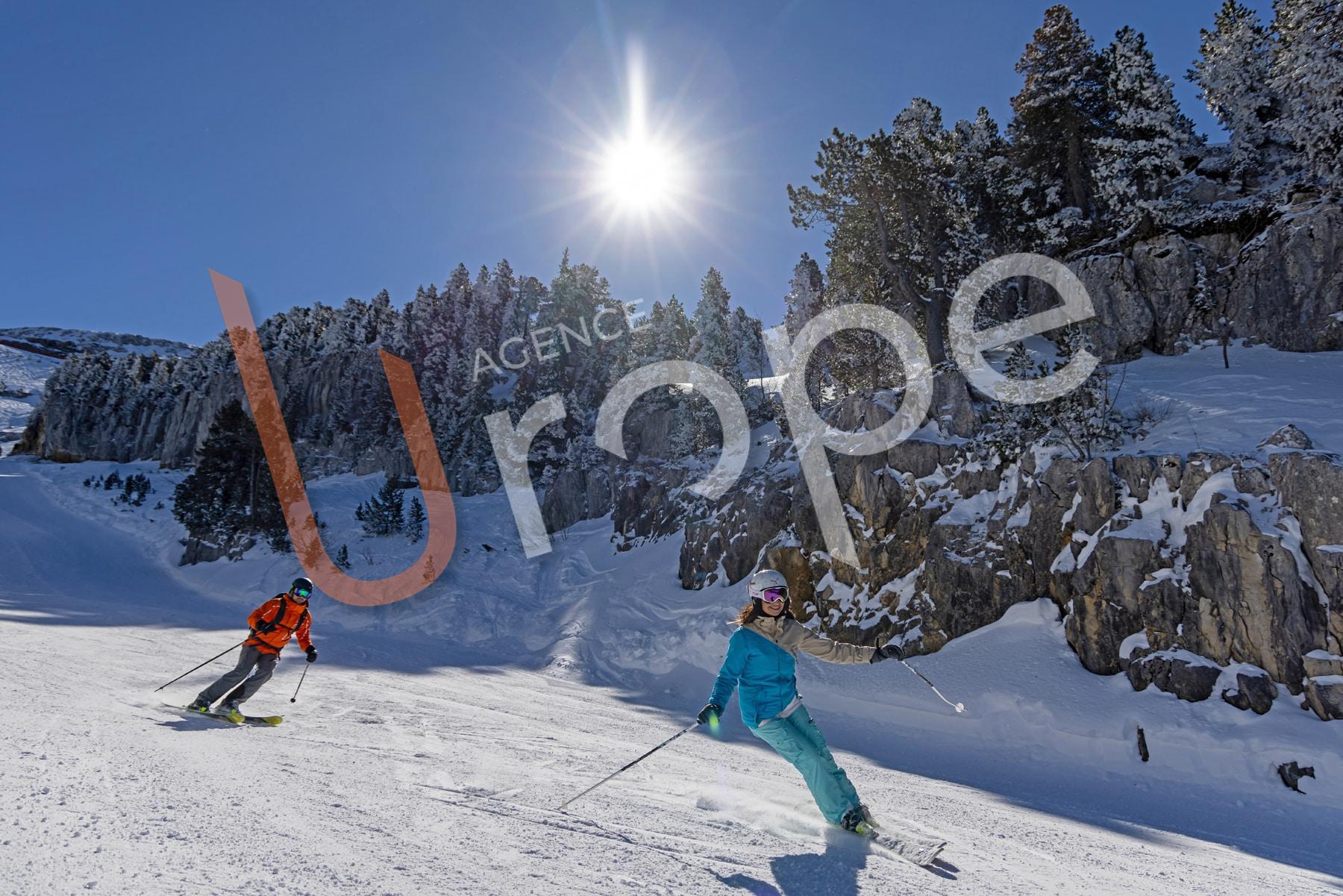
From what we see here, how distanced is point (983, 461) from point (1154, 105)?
20.3 metres

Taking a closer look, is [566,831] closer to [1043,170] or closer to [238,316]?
[1043,170]

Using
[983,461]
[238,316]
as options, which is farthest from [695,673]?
[238,316]

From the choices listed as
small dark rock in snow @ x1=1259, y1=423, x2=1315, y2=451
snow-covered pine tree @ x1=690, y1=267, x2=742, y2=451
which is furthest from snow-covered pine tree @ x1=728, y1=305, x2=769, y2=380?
small dark rock in snow @ x1=1259, y1=423, x2=1315, y2=451

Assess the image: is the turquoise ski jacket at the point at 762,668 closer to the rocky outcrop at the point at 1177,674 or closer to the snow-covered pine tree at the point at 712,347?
the rocky outcrop at the point at 1177,674

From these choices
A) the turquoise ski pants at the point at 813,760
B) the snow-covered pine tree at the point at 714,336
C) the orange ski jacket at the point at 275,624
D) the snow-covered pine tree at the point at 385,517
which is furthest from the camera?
the snow-covered pine tree at the point at 714,336

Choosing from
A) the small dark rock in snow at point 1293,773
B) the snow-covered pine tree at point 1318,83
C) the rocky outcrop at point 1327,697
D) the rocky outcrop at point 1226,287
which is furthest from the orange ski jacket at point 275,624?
the snow-covered pine tree at point 1318,83

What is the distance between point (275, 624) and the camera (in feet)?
28.3

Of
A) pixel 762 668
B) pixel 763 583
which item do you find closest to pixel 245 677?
pixel 762 668

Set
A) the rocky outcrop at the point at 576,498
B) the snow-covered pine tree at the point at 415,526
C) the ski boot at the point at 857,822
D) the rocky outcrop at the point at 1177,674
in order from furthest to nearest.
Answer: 1. the rocky outcrop at the point at 576,498
2. the snow-covered pine tree at the point at 415,526
3. the rocky outcrop at the point at 1177,674
4. the ski boot at the point at 857,822

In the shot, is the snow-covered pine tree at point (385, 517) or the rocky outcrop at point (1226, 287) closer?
the rocky outcrop at point (1226, 287)

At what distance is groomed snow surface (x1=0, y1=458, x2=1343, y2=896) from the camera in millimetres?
3420

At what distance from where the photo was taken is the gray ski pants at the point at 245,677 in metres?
7.95

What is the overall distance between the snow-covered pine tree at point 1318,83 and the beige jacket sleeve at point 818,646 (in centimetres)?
2291

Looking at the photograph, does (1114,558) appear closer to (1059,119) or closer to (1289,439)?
(1289,439)
